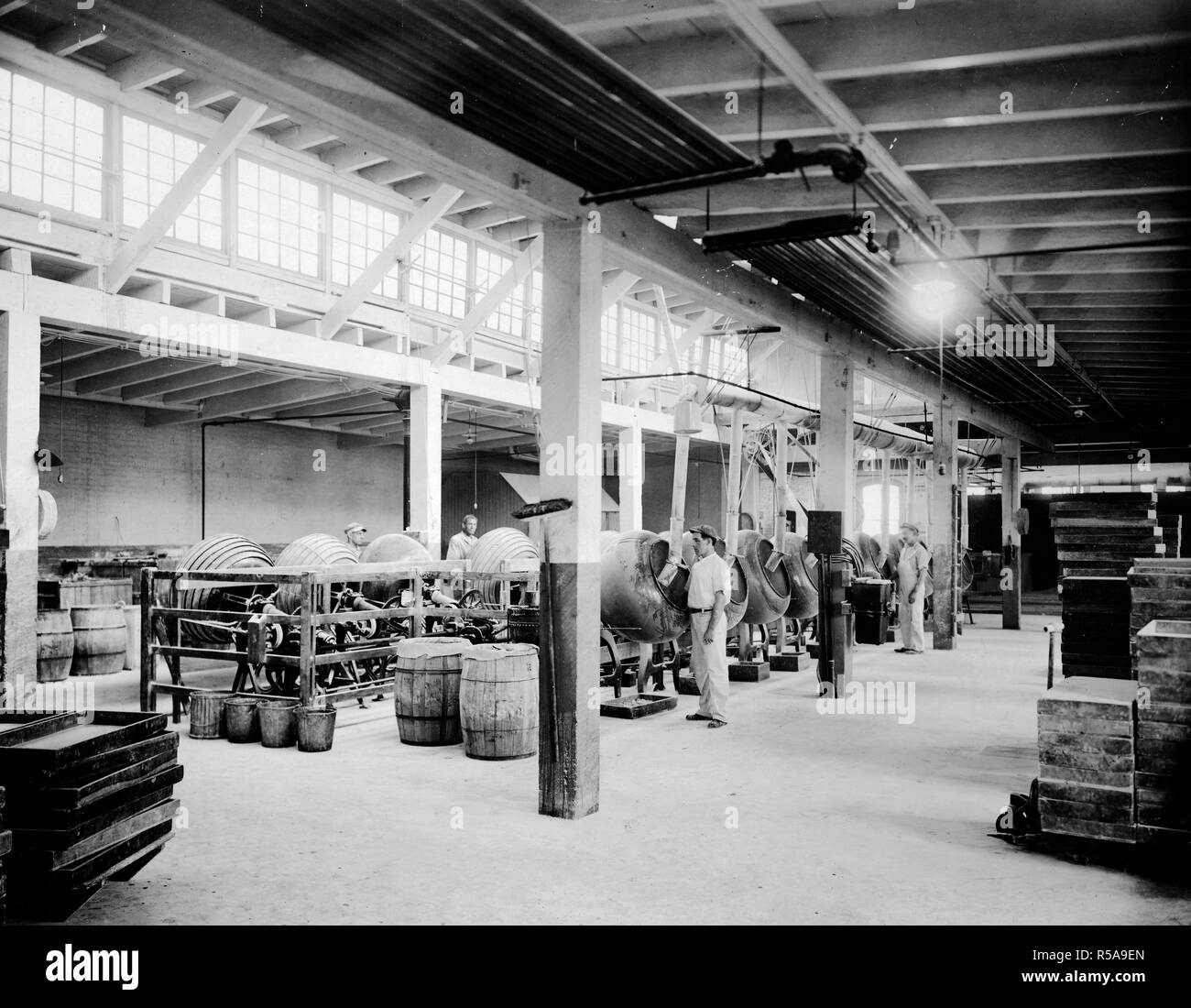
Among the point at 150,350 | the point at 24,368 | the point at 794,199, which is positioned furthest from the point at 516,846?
the point at 150,350

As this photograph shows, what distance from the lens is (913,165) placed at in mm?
7188

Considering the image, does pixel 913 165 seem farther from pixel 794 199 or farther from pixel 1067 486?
pixel 1067 486

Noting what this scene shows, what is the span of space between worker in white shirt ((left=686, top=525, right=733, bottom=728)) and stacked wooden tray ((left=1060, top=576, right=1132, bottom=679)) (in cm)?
338

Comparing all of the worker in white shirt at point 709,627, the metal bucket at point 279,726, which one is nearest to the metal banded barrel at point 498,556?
the worker in white shirt at point 709,627

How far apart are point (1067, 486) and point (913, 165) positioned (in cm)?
2453

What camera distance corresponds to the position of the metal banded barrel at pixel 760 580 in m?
13.3

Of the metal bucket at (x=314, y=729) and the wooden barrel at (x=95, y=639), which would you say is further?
the wooden barrel at (x=95, y=639)

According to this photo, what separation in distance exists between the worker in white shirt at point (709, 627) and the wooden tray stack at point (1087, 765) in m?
4.44

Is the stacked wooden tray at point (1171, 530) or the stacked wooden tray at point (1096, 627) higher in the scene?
the stacked wooden tray at point (1171, 530)

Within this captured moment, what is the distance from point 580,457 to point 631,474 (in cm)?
1402

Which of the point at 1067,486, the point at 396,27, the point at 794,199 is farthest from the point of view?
the point at 1067,486

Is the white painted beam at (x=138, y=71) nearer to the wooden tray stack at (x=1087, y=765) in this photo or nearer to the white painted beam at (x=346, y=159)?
the white painted beam at (x=346, y=159)

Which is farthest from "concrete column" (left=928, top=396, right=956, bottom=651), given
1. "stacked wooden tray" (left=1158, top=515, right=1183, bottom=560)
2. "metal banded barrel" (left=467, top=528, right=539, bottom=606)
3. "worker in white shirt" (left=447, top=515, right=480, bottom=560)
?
"worker in white shirt" (left=447, top=515, right=480, bottom=560)

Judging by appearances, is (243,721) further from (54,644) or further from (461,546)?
(461,546)
